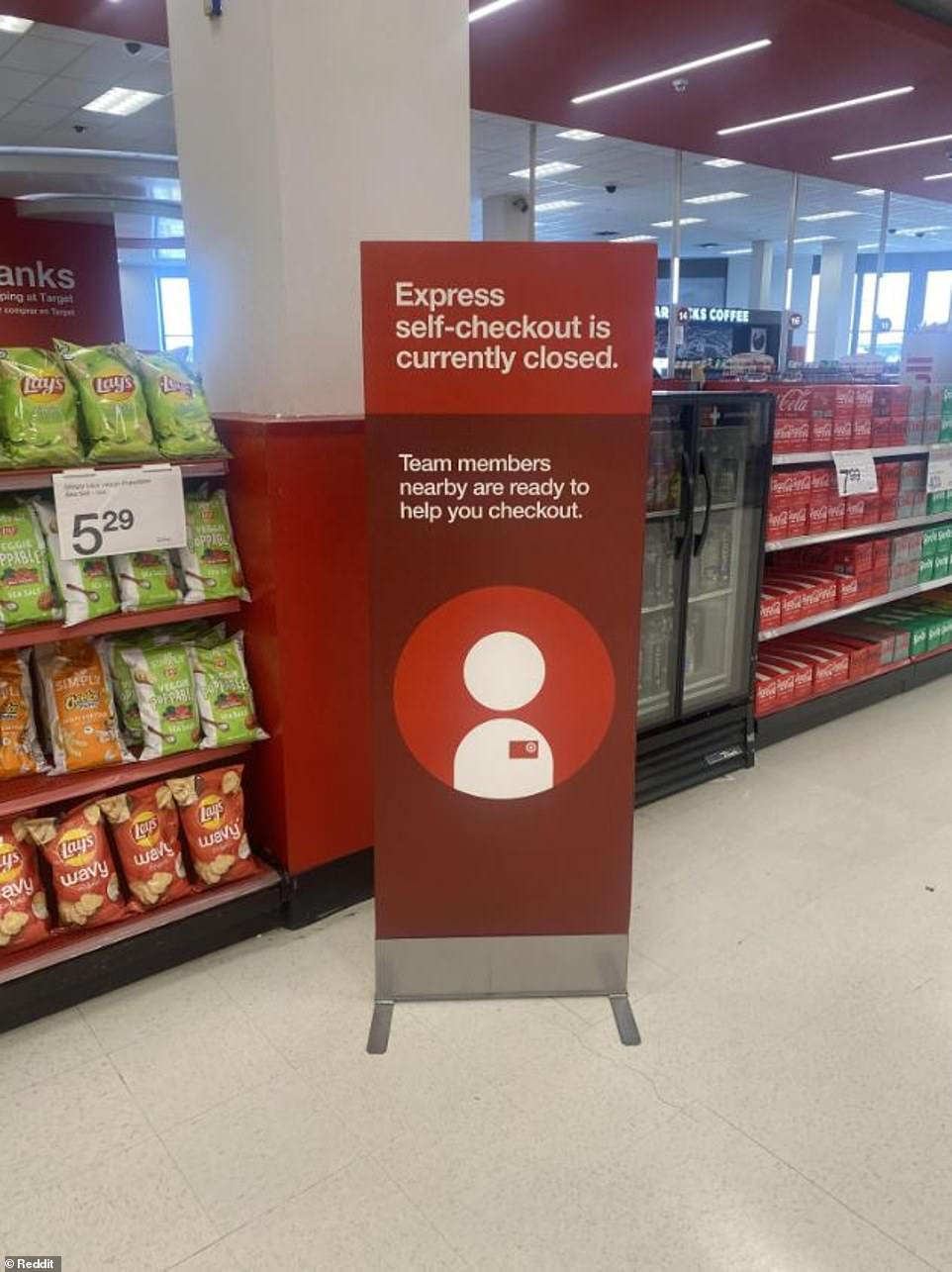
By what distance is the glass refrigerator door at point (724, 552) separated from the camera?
3.74 meters

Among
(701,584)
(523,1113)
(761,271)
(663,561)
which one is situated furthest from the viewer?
(761,271)

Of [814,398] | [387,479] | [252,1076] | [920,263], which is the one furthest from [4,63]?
[920,263]

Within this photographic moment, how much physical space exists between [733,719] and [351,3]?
2940mm

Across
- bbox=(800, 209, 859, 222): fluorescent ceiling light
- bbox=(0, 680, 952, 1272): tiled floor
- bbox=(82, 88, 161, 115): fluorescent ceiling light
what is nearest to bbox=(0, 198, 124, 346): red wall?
bbox=(0, 680, 952, 1272): tiled floor

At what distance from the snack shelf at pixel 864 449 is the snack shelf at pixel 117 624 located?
2493 mm

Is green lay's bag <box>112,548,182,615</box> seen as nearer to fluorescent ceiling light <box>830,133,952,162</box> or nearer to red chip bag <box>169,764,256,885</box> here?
red chip bag <box>169,764,256,885</box>

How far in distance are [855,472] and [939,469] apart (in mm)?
929

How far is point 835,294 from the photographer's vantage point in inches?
727

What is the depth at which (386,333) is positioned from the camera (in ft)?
6.56

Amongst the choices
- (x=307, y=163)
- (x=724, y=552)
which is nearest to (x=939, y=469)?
(x=724, y=552)

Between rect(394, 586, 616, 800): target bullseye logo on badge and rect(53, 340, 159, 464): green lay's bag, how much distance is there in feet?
3.03

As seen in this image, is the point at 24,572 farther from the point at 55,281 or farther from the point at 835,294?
the point at 835,294

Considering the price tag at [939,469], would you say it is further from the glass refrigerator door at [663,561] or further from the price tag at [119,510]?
the price tag at [119,510]

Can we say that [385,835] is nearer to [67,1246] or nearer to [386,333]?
[67,1246]
